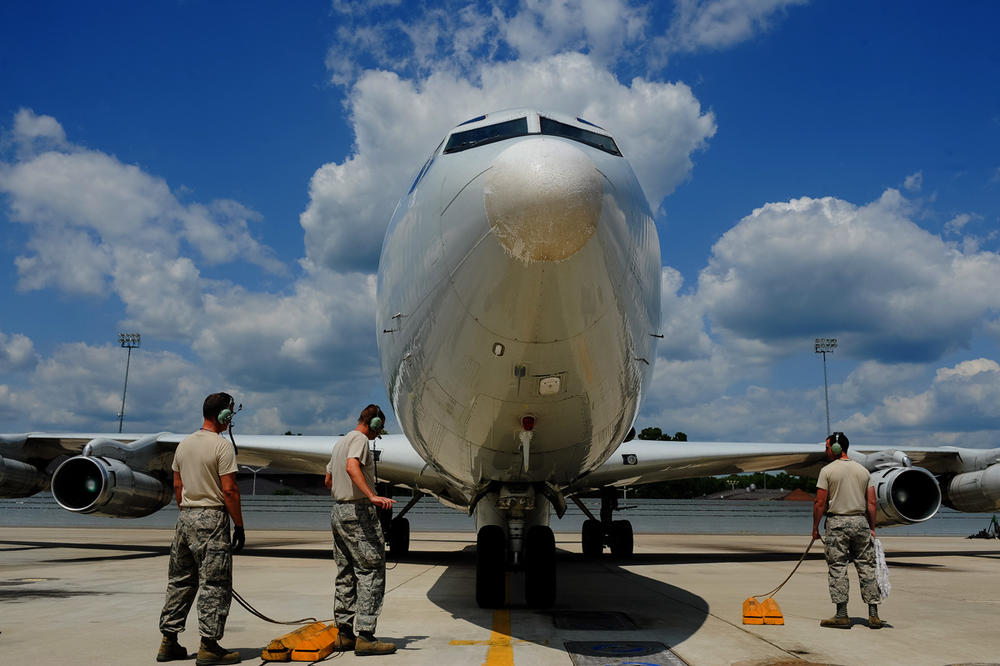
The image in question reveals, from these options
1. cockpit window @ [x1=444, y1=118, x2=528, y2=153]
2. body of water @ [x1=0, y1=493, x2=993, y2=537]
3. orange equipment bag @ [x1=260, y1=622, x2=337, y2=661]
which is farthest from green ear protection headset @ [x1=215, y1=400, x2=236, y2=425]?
body of water @ [x1=0, y1=493, x2=993, y2=537]

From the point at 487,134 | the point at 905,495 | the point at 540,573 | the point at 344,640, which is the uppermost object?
the point at 487,134

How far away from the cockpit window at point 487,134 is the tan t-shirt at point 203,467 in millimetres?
2632

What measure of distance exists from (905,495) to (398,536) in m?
8.91

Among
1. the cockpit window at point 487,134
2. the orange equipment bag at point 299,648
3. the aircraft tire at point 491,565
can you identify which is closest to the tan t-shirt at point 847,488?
the aircraft tire at point 491,565

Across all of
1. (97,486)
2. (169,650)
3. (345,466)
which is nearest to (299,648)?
(169,650)

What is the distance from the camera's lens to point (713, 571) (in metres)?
11.8

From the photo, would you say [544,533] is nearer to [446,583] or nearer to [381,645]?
[381,645]

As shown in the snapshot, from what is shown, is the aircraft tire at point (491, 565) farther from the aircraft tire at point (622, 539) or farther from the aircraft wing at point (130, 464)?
the aircraft tire at point (622, 539)

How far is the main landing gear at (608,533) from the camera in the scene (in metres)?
14.7

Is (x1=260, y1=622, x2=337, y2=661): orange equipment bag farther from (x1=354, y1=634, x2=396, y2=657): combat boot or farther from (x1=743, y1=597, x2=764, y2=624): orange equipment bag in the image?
(x1=743, y1=597, x2=764, y2=624): orange equipment bag

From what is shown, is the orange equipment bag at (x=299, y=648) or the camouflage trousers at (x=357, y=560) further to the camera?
the camouflage trousers at (x=357, y=560)

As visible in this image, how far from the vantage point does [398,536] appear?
13.8 metres

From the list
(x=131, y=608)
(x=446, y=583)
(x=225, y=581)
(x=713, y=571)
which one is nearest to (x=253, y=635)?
(x=225, y=581)

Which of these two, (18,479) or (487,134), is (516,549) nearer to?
(487,134)
